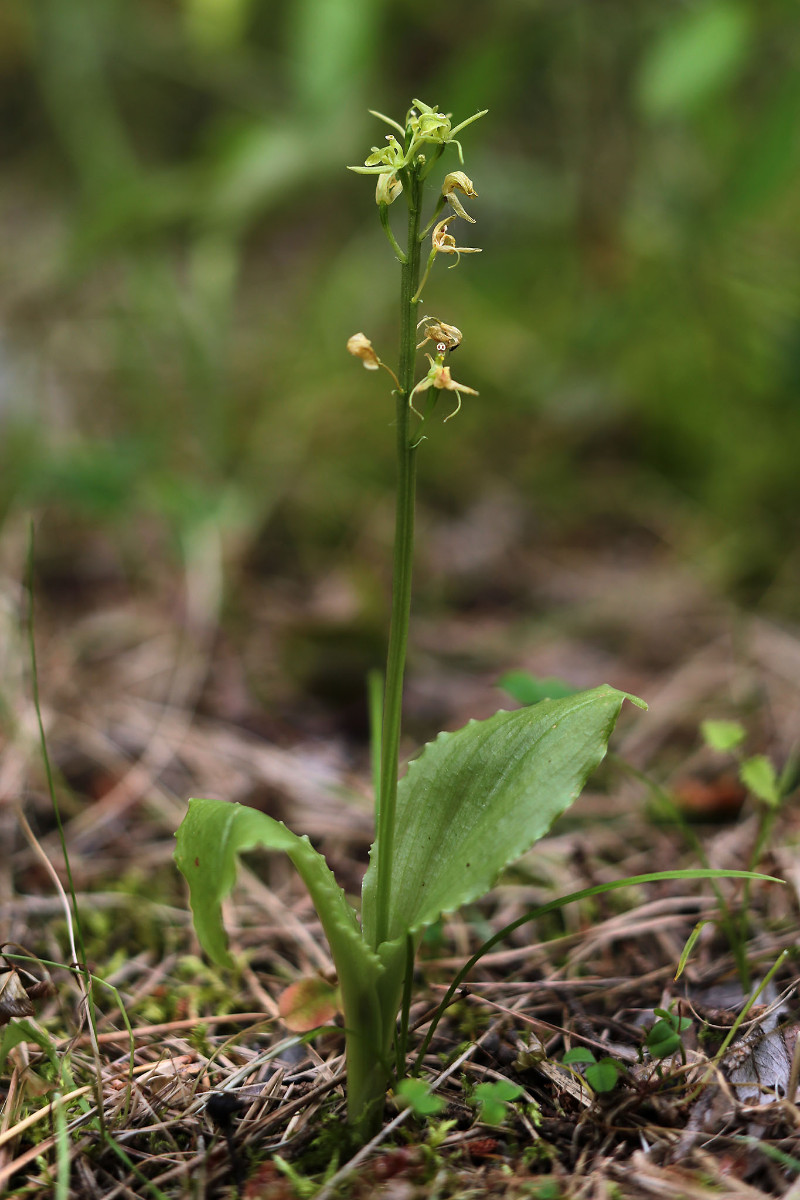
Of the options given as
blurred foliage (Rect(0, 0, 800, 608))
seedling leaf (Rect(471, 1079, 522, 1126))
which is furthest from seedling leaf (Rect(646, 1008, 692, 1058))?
blurred foliage (Rect(0, 0, 800, 608))

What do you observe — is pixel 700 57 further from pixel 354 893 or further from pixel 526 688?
pixel 354 893

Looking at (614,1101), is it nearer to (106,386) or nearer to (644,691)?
(644,691)

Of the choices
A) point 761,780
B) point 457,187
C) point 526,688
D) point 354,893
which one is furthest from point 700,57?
point 354,893

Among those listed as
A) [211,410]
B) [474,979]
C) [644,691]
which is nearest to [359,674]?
[644,691]

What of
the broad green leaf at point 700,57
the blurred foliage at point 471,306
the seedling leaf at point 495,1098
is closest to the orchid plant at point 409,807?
the seedling leaf at point 495,1098

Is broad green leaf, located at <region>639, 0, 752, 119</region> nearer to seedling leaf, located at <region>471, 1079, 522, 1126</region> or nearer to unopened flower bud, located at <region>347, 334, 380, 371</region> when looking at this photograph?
unopened flower bud, located at <region>347, 334, 380, 371</region>
